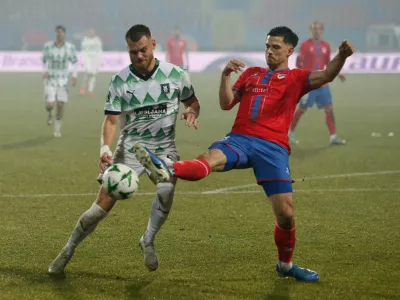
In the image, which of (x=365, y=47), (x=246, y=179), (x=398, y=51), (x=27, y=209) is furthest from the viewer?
(x=365, y=47)

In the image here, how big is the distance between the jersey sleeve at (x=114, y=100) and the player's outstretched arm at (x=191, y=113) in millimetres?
525

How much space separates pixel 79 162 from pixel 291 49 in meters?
8.27

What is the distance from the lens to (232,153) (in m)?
7.10

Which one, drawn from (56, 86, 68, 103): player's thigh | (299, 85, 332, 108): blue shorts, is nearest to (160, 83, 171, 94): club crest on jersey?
(299, 85, 332, 108): blue shorts

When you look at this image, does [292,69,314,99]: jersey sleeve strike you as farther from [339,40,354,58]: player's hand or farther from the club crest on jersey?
the club crest on jersey

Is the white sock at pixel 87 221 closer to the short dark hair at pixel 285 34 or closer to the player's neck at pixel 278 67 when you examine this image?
the player's neck at pixel 278 67

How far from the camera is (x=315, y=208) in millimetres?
10820

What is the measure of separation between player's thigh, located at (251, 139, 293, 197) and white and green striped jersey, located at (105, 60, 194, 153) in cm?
85

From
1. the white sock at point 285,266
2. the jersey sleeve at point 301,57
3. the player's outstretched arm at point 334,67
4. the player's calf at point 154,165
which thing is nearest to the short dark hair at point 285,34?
the player's outstretched arm at point 334,67

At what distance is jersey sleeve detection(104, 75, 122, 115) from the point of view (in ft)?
24.1

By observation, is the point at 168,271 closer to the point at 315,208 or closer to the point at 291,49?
the point at 291,49

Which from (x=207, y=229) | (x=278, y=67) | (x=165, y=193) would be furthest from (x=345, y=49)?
(x=207, y=229)

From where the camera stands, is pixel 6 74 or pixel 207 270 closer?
pixel 207 270

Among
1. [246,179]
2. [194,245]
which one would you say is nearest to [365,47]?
[246,179]
